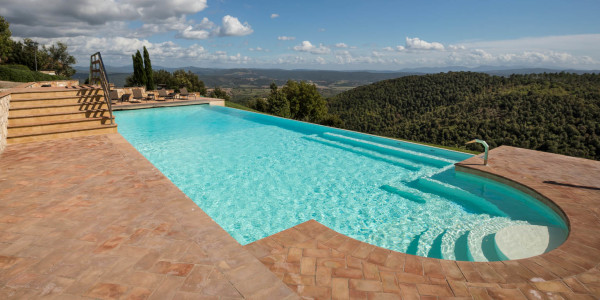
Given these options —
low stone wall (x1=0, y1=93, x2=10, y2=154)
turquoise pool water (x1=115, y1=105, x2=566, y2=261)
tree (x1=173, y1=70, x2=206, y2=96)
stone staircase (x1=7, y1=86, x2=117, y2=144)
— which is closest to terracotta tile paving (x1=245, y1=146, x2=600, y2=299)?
turquoise pool water (x1=115, y1=105, x2=566, y2=261)

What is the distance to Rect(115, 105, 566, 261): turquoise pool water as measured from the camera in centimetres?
396

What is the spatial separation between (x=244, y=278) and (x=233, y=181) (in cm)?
388

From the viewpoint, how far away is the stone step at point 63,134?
5.22 meters

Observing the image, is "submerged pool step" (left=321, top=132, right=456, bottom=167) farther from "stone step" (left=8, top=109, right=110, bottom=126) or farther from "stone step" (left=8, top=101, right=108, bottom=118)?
"stone step" (left=8, top=101, right=108, bottom=118)

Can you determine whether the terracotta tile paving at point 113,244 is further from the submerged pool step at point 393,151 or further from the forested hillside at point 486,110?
the forested hillside at point 486,110

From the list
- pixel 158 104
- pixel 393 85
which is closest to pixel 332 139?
pixel 158 104

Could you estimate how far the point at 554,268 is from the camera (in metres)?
2.44

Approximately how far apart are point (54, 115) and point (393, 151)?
839 cm

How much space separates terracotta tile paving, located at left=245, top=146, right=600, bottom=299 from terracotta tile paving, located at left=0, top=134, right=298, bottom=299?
0.30 meters

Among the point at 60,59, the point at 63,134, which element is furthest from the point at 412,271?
Answer: the point at 60,59

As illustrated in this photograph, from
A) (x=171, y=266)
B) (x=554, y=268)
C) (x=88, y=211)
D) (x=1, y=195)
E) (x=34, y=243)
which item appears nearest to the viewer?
(x=171, y=266)

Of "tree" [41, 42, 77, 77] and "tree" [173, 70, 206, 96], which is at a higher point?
"tree" [41, 42, 77, 77]

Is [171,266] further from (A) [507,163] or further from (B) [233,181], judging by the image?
(A) [507,163]

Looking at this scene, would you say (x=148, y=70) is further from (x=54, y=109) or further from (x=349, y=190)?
(x=349, y=190)
